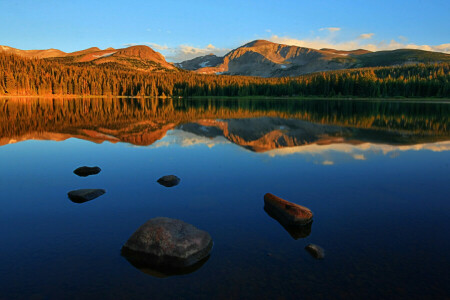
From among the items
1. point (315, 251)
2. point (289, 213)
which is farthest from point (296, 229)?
point (315, 251)

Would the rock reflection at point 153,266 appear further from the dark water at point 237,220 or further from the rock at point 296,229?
the rock at point 296,229

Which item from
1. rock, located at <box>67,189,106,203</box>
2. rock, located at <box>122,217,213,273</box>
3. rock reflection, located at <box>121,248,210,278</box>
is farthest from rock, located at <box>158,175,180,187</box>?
rock reflection, located at <box>121,248,210,278</box>

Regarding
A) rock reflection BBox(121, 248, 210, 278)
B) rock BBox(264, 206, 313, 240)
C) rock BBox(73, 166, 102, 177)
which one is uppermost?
rock BBox(73, 166, 102, 177)

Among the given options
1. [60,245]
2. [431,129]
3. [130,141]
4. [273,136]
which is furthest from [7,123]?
[431,129]

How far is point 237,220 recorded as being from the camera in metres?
13.3

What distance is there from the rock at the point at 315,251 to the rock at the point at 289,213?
203cm

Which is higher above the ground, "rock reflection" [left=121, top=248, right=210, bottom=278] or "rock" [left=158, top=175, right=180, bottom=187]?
"rock" [left=158, top=175, right=180, bottom=187]

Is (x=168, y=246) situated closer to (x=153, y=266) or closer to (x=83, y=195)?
(x=153, y=266)

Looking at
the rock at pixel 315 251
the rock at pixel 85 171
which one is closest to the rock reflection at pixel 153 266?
the rock at pixel 315 251

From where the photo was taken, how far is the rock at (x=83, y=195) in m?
15.8

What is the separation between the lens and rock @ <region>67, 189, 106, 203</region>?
1580 cm

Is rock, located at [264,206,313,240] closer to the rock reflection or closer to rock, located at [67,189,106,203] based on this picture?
the rock reflection

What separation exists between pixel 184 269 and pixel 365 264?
5.95 meters

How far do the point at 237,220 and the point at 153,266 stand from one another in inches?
179
